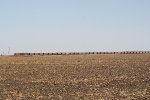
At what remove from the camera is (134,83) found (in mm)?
25859

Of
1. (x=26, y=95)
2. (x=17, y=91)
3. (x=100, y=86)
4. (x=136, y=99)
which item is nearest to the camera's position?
(x=136, y=99)

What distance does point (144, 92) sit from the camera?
21.4 meters

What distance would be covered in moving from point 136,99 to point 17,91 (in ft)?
25.0

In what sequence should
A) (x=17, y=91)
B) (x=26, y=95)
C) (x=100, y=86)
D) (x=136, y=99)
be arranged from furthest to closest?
(x=100, y=86) → (x=17, y=91) → (x=26, y=95) → (x=136, y=99)

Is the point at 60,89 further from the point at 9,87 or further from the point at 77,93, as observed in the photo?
the point at 9,87

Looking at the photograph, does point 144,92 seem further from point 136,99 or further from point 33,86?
point 33,86

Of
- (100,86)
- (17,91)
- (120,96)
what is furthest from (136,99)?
(17,91)

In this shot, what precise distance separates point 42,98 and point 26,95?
60.6 inches

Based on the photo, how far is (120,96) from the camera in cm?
2019

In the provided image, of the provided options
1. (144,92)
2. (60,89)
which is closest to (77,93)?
(60,89)

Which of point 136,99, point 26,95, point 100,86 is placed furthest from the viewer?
point 100,86

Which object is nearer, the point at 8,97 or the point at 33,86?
the point at 8,97

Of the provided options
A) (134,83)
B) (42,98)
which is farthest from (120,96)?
(134,83)

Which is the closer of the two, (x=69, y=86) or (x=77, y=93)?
(x=77, y=93)
